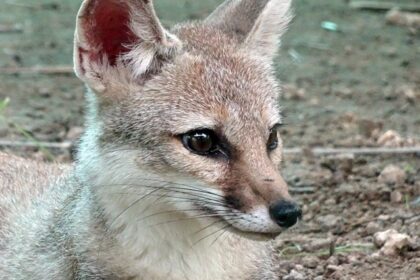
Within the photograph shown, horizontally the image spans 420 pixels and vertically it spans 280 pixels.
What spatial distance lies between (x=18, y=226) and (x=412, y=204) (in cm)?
260

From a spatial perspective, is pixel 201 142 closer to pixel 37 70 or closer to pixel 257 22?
pixel 257 22

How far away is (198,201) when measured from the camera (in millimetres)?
5047

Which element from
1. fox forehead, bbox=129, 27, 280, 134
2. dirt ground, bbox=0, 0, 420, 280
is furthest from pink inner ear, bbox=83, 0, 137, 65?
dirt ground, bbox=0, 0, 420, 280

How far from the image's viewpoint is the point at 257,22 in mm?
5848

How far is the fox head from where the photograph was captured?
4.97m

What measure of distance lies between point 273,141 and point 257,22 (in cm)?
81

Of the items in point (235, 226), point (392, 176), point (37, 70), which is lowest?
point (37, 70)

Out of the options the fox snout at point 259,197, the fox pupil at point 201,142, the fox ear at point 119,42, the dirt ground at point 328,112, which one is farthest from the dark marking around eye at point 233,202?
the dirt ground at point 328,112

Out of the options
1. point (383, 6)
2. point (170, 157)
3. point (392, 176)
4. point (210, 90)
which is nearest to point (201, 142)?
point (170, 157)

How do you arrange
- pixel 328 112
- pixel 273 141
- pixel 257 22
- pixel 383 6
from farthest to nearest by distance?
pixel 383 6
pixel 328 112
pixel 257 22
pixel 273 141

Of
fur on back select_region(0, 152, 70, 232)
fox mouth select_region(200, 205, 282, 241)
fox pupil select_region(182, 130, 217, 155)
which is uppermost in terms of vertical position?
fox pupil select_region(182, 130, 217, 155)

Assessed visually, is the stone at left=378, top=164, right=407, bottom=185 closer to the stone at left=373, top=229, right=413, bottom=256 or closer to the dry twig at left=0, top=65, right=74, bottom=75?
the stone at left=373, top=229, right=413, bottom=256

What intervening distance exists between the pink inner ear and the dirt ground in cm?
177

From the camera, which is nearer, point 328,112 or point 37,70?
point 328,112
